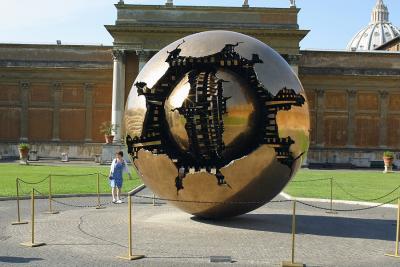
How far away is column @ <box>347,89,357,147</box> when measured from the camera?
2104 inches

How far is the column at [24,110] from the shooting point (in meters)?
53.0

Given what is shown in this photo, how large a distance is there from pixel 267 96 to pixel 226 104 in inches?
32.3

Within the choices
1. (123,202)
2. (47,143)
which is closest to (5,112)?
(47,143)

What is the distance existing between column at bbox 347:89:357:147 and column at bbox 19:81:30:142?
1187 inches

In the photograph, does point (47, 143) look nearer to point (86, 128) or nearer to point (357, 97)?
point (86, 128)

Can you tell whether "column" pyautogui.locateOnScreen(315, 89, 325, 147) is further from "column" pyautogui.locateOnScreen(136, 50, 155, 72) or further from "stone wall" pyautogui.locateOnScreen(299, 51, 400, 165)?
"column" pyautogui.locateOnScreen(136, 50, 155, 72)

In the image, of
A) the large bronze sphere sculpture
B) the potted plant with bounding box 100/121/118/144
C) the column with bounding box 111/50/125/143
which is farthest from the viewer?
the column with bounding box 111/50/125/143

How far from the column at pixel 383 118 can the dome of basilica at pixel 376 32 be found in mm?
71519

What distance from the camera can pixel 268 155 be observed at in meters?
10.3

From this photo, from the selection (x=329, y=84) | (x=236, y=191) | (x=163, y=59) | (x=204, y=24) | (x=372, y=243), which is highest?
(x=204, y=24)

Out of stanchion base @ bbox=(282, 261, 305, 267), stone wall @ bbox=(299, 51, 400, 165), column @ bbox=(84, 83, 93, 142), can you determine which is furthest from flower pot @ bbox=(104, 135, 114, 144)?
stanchion base @ bbox=(282, 261, 305, 267)

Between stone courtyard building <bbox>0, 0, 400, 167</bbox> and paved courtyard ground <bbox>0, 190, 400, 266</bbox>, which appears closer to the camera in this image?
paved courtyard ground <bbox>0, 190, 400, 266</bbox>

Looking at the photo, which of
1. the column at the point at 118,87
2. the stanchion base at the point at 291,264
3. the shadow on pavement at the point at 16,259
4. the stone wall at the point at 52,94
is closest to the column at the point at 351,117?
the column at the point at 118,87

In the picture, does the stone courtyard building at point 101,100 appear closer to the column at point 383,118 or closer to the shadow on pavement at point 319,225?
the column at point 383,118
